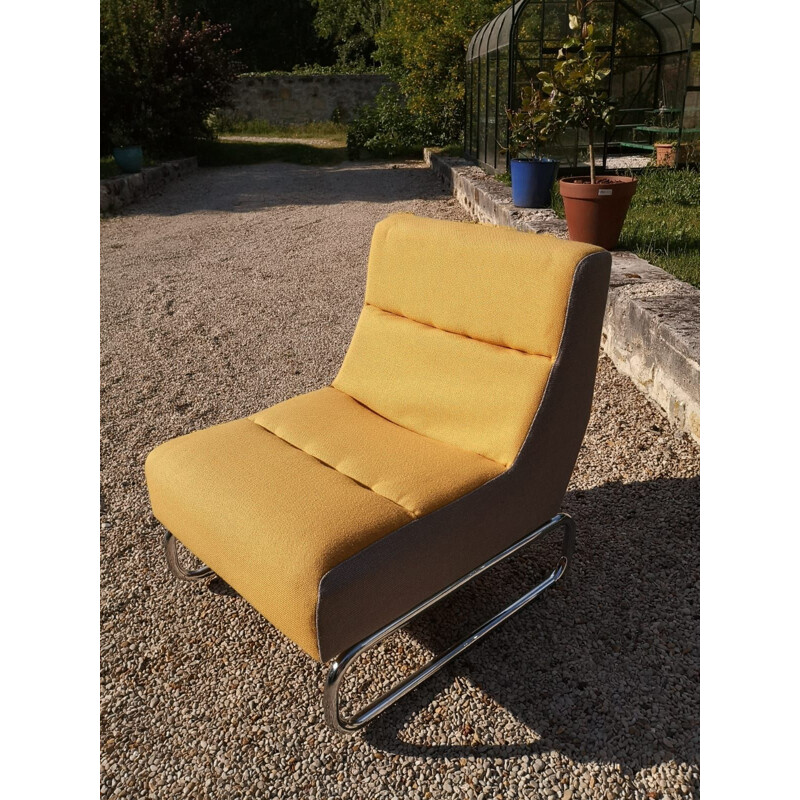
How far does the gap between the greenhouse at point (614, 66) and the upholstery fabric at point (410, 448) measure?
5.90m

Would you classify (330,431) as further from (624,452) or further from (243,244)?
(243,244)

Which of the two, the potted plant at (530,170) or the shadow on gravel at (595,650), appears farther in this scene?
the potted plant at (530,170)

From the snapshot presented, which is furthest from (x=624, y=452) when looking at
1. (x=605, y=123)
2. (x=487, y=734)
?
(x=605, y=123)

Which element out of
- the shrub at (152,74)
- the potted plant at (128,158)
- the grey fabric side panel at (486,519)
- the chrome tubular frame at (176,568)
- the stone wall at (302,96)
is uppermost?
the stone wall at (302,96)

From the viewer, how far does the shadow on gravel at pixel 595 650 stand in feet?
5.90

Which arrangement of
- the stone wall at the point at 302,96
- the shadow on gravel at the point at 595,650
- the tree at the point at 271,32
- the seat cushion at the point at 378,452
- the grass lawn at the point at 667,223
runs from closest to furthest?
the shadow on gravel at the point at 595,650
the seat cushion at the point at 378,452
the grass lawn at the point at 667,223
the stone wall at the point at 302,96
the tree at the point at 271,32

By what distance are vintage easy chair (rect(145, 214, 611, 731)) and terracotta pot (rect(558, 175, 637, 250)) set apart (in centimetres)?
245

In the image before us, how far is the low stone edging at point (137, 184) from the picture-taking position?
889 centimetres

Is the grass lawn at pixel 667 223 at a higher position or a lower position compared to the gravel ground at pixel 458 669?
higher

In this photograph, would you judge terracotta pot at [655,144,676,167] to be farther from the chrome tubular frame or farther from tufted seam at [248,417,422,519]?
the chrome tubular frame

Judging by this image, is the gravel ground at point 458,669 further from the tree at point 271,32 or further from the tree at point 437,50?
the tree at point 271,32

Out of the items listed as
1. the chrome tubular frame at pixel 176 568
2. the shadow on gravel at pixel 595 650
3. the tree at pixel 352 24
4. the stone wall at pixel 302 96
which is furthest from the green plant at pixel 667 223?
the tree at pixel 352 24

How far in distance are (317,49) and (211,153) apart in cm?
1347

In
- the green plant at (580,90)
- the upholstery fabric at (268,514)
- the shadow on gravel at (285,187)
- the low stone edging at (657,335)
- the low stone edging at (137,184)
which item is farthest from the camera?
the shadow on gravel at (285,187)
